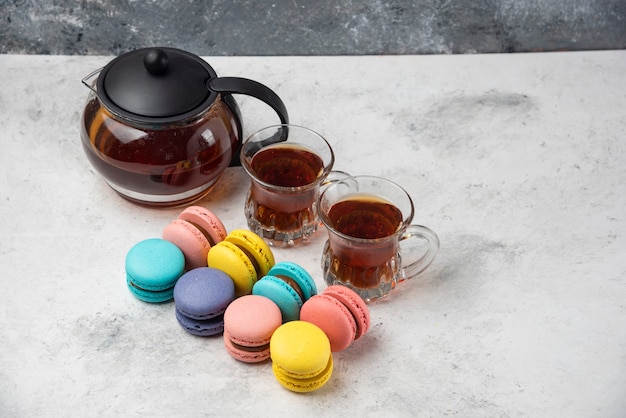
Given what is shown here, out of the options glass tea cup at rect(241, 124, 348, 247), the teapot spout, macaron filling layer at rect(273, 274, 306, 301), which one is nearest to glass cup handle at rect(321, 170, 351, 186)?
glass tea cup at rect(241, 124, 348, 247)

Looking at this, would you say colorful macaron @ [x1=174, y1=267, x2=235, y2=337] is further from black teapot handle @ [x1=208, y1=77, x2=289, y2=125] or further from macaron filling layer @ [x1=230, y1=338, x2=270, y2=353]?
black teapot handle @ [x1=208, y1=77, x2=289, y2=125]

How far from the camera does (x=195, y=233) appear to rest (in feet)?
3.92

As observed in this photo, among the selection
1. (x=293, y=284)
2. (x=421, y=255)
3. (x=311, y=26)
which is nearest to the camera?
(x=293, y=284)

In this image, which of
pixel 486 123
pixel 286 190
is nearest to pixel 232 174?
pixel 286 190

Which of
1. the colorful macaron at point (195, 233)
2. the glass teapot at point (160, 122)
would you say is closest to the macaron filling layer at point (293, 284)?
the colorful macaron at point (195, 233)

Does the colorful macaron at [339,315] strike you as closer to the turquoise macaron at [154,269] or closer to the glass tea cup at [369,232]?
the glass tea cup at [369,232]

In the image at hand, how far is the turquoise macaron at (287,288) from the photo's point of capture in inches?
44.0

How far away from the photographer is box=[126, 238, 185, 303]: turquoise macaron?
1.15m

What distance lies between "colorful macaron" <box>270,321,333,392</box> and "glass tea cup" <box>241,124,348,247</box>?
8.9 inches

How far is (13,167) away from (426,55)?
794mm

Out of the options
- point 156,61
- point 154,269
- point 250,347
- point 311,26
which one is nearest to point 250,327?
point 250,347

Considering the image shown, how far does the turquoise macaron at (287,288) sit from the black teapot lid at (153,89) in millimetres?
261

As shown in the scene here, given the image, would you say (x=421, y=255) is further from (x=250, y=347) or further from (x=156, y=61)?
(x=156, y=61)

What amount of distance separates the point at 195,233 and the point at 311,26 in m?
0.61
